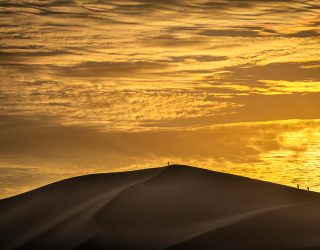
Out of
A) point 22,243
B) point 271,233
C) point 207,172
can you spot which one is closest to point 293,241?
point 271,233

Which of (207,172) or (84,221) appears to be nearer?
(84,221)

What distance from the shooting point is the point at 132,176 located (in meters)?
24.3

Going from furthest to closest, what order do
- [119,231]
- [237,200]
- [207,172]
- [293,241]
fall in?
[207,172] → [237,200] → [119,231] → [293,241]

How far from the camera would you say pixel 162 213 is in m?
21.2

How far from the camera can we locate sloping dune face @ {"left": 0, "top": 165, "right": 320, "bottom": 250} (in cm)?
1952

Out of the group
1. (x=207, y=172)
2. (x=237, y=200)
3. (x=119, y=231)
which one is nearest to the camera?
(x=119, y=231)

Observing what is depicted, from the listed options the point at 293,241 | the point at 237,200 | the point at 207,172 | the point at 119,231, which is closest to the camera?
the point at 293,241

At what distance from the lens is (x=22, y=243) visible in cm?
2138

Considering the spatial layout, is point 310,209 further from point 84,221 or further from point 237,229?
point 84,221

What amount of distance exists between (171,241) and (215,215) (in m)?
2.20

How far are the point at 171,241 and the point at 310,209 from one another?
4026mm

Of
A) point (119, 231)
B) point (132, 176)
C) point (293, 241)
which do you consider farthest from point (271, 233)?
point (132, 176)

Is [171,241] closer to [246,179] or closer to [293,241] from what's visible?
[293,241]

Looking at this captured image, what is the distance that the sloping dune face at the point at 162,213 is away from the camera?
768 inches
